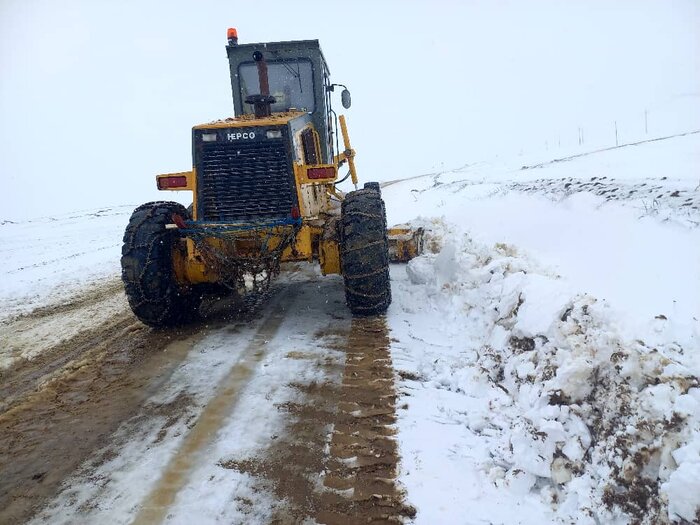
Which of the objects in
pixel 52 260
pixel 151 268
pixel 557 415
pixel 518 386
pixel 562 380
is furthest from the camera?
pixel 52 260

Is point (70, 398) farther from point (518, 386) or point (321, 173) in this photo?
point (518, 386)

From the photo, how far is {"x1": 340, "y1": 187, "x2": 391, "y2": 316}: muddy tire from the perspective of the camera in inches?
221

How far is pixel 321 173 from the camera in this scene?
5.72m

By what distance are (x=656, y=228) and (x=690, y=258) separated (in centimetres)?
113

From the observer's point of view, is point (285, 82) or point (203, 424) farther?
point (285, 82)

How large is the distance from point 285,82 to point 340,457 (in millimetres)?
6260

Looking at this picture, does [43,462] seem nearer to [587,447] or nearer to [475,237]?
[587,447]

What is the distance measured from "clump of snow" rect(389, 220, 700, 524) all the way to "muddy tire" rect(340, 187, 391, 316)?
1.18m

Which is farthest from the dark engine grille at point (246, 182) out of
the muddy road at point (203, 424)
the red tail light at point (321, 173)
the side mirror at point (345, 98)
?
the side mirror at point (345, 98)

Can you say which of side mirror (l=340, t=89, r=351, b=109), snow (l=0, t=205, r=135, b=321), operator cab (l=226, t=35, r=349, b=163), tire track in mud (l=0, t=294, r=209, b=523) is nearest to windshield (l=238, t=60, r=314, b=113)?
operator cab (l=226, t=35, r=349, b=163)

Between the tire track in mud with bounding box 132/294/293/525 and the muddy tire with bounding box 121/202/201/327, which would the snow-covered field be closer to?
the tire track in mud with bounding box 132/294/293/525

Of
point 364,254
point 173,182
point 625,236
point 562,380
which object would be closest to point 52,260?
point 173,182

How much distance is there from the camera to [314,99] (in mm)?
8000

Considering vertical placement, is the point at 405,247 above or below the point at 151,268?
below
